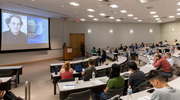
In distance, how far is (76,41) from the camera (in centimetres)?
1527

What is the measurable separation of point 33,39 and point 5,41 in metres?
2.23

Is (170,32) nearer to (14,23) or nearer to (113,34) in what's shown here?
(113,34)

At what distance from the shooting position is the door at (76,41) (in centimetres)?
1494

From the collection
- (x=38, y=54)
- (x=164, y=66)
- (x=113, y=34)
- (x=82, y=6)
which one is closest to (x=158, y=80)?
(x=164, y=66)

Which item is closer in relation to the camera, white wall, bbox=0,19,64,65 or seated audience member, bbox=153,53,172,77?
seated audience member, bbox=153,53,172,77

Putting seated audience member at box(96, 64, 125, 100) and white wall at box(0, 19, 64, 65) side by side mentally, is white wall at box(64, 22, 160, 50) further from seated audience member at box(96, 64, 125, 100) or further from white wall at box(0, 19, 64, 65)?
seated audience member at box(96, 64, 125, 100)

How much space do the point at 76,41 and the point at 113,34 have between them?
207 inches

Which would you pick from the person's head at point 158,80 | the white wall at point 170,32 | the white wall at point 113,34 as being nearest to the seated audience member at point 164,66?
the person's head at point 158,80

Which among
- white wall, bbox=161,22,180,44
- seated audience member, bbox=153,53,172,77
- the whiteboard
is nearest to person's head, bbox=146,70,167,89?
seated audience member, bbox=153,53,172,77

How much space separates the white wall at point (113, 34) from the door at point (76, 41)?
0.47 m

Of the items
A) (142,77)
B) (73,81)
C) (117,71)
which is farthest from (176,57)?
(73,81)

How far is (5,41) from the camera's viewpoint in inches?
354

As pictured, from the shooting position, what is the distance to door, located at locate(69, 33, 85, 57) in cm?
1494

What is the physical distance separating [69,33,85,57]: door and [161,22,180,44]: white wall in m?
11.9
